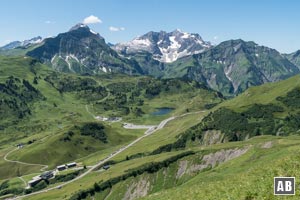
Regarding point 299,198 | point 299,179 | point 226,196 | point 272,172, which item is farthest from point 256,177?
point 299,198

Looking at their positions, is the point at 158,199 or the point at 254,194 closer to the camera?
the point at 254,194

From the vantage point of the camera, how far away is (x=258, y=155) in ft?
497

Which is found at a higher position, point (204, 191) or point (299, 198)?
point (299, 198)

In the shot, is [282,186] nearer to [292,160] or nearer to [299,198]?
[299,198]

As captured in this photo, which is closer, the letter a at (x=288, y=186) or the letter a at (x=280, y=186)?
the letter a at (x=288, y=186)

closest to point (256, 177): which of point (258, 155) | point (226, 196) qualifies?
point (226, 196)

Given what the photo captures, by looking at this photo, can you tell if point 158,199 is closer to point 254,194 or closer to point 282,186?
point 254,194

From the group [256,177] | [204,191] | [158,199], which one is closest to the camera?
[256,177]

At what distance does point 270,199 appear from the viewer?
3123 centimetres

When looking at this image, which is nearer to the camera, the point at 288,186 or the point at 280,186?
the point at 288,186

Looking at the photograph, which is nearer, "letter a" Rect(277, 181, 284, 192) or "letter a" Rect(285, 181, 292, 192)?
"letter a" Rect(285, 181, 292, 192)

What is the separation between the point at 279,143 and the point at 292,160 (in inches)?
6240

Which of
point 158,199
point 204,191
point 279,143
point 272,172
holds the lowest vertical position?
point 279,143

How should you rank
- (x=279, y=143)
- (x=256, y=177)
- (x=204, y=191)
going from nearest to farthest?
1. (x=256, y=177)
2. (x=204, y=191)
3. (x=279, y=143)
